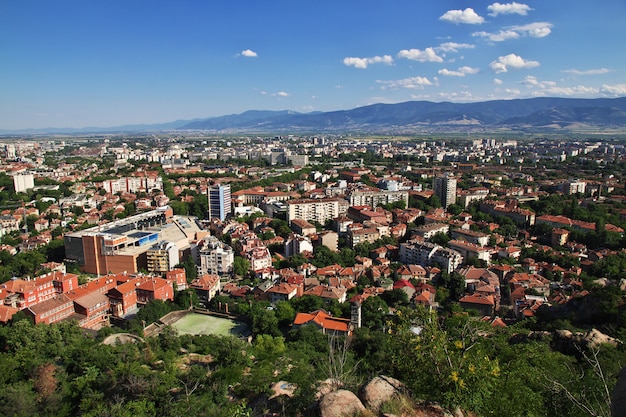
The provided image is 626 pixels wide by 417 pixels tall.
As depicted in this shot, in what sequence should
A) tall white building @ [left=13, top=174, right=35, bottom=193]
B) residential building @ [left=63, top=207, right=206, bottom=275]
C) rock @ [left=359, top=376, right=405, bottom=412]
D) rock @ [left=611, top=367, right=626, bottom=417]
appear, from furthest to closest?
tall white building @ [left=13, top=174, right=35, bottom=193] → residential building @ [left=63, top=207, right=206, bottom=275] → rock @ [left=359, top=376, right=405, bottom=412] → rock @ [left=611, top=367, right=626, bottom=417]

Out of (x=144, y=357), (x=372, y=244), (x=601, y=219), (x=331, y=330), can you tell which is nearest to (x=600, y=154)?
(x=601, y=219)

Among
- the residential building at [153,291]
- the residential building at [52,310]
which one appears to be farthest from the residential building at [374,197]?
the residential building at [52,310]

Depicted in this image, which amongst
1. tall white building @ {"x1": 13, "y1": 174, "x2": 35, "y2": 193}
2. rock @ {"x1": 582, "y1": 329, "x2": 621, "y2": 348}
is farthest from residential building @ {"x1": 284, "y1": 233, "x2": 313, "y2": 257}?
tall white building @ {"x1": 13, "y1": 174, "x2": 35, "y2": 193}

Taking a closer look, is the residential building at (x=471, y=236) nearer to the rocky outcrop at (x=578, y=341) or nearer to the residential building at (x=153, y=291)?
the rocky outcrop at (x=578, y=341)

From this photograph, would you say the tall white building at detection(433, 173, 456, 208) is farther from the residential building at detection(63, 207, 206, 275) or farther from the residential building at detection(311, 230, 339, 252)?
the residential building at detection(63, 207, 206, 275)

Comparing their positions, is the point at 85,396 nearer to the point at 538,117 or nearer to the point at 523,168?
the point at 523,168
